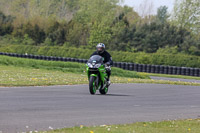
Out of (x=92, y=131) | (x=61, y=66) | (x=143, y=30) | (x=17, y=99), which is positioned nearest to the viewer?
(x=92, y=131)

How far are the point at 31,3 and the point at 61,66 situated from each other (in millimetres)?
90361

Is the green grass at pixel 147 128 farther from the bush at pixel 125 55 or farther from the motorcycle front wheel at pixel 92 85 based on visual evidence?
the bush at pixel 125 55

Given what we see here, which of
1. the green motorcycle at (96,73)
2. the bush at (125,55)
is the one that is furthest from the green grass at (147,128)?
the bush at (125,55)

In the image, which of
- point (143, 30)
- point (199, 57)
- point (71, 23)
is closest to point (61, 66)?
point (199, 57)

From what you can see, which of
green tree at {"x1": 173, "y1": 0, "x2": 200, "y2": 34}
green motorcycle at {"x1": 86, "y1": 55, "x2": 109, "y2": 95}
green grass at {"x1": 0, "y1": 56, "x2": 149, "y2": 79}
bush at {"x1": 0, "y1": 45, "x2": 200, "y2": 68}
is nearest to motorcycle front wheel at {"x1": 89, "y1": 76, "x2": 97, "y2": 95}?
green motorcycle at {"x1": 86, "y1": 55, "x2": 109, "y2": 95}

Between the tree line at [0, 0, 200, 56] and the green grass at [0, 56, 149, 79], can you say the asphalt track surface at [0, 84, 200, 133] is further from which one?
the tree line at [0, 0, 200, 56]

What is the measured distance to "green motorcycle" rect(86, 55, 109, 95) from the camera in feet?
56.6

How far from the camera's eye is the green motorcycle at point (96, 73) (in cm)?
1727

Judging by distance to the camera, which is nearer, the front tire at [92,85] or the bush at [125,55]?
the front tire at [92,85]

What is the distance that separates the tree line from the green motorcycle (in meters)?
44.3

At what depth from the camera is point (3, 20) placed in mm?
86062

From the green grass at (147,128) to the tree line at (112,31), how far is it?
5154 centimetres

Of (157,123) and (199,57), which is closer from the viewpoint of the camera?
(157,123)

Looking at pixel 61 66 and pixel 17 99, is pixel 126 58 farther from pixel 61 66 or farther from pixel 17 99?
pixel 17 99
